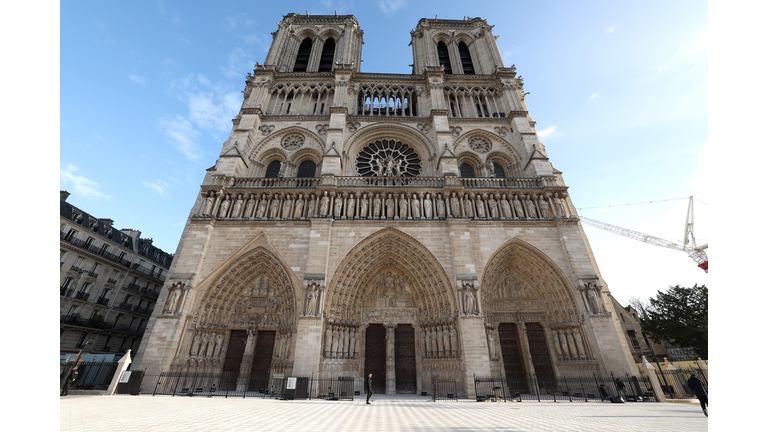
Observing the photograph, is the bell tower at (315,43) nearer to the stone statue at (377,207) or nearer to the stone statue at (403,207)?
the stone statue at (377,207)

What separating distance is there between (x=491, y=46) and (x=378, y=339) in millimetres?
22411

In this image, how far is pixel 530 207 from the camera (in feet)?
44.9

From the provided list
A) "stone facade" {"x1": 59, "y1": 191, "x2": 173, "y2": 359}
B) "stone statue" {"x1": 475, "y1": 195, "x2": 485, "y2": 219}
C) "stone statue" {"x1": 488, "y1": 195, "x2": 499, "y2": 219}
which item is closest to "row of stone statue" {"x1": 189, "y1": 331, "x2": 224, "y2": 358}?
"stone facade" {"x1": 59, "y1": 191, "x2": 173, "y2": 359}

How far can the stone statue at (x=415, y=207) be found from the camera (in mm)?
13311

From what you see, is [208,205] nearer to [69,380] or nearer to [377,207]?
[69,380]

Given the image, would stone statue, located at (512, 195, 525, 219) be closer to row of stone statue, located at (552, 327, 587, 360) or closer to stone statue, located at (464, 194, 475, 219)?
stone statue, located at (464, 194, 475, 219)

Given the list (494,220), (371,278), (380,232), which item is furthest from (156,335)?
(494,220)

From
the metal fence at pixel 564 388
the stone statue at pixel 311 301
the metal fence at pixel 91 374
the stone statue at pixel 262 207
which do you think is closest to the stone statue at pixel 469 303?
the metal fence at pixel 564 388

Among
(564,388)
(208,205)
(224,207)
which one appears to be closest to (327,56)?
(224,207)

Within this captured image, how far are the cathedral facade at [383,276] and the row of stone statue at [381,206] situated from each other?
0.07m

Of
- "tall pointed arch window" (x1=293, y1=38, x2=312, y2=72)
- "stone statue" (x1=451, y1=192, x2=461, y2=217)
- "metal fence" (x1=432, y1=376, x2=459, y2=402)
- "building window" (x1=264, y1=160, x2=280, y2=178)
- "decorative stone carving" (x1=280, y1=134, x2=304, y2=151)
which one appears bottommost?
"metal fence" (x1=432, y1=376, x2=459, y2=402)

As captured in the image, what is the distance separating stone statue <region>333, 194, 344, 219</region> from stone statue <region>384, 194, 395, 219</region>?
2115mm

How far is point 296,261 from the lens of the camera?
12328 mm

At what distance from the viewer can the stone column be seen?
37.2 ft
